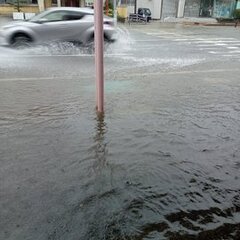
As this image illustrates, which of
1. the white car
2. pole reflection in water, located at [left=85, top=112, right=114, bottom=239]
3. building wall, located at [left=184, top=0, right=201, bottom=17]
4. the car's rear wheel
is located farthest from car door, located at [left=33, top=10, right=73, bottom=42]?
building wall, located at [left=184, top=0, right=201, bottom=17]

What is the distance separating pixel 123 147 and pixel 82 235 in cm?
204

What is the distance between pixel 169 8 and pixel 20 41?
3009cm

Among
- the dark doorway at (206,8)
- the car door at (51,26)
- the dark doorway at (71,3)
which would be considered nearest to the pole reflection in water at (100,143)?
the car door at (51,26)

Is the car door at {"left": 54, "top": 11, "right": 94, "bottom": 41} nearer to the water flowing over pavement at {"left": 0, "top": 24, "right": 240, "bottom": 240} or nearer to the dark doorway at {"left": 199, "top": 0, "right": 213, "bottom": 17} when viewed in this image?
the water flowing over pavement at {"left": 0, "top": 24, "right": 240, "bottom": 240}

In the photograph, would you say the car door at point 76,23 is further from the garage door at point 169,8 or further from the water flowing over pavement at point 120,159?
the garage door at point 169,8

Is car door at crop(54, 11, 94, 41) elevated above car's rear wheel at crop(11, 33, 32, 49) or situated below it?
above

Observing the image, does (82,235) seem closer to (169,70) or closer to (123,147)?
(123,147)

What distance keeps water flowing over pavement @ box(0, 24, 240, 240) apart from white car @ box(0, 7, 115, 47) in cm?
446

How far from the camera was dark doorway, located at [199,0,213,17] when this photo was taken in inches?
1657

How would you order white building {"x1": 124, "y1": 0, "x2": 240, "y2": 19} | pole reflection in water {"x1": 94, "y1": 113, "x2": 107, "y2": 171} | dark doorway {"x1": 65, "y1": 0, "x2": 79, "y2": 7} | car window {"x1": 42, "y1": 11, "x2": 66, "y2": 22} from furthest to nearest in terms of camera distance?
1. dark doorway {"x1": 65, "y1": 0, "x2": 79, "y2": 7}
2. white building {"x1": 124, "y1": 0, "x2": 240, "y2": 19}
3. car window {"x1": 42, "y1": 11, "x2": 66, "y2": 22}
4. pole reflection in water {"x1": 94, "y1": 113, "x2": 107, "y2": 171}

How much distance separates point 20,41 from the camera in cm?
1373

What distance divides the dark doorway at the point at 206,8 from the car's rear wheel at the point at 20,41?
32.7m

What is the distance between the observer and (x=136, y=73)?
34.6 feet

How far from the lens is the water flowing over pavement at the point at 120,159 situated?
3.47m
